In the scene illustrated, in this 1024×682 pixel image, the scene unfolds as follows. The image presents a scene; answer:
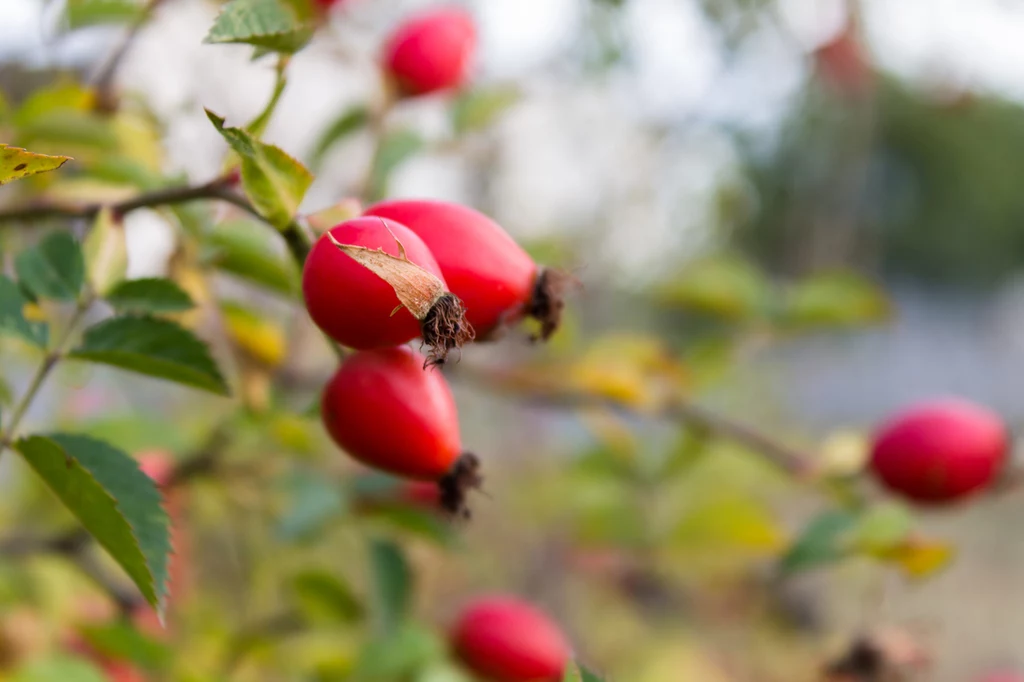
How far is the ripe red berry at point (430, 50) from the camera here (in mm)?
1111

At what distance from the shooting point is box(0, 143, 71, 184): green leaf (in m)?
0.37

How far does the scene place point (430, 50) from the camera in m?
1.12

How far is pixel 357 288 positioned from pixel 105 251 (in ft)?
0.84

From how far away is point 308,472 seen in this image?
1162mm

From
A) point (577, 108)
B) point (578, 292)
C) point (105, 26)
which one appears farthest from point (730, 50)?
point (577, 108)

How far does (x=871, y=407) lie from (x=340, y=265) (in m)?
16.1

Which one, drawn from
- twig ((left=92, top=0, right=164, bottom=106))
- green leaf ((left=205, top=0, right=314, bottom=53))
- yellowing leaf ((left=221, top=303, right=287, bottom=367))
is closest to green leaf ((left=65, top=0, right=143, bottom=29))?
twig ((left=92, top=0, right=164, bottom=106))

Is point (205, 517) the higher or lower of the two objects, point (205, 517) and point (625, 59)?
the lower

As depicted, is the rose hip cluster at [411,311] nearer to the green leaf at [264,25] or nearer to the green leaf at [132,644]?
the green leaf at [264,25]

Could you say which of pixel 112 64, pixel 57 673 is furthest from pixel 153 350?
pixel 112 64

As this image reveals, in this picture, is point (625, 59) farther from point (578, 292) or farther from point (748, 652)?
point (748, 652)

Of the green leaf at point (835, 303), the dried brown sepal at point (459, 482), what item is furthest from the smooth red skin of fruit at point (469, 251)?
the green leaf at point (835, 303)

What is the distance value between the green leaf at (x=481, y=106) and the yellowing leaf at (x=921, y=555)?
2.72 ft

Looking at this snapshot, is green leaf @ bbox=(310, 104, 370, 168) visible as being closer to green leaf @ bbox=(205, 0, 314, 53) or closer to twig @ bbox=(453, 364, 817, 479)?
twig @ bbox=(453, 364, 817, 479)
